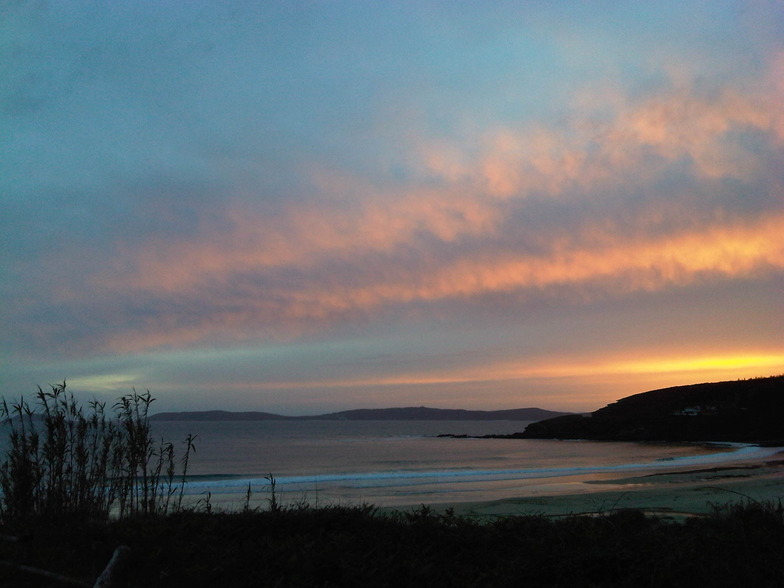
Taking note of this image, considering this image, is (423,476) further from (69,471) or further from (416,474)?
(69,471)

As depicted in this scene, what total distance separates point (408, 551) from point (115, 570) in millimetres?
3087

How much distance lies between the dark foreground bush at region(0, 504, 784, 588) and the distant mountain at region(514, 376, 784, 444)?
45.2 meters

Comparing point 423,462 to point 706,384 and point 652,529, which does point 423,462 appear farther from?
point 706,384

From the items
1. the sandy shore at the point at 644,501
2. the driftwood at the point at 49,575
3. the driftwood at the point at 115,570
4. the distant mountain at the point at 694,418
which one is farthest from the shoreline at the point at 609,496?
the distant mountain at the point at 694,418

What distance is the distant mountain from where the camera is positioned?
173 feet

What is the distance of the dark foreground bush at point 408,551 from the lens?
6.02 meters

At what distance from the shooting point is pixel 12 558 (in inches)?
258

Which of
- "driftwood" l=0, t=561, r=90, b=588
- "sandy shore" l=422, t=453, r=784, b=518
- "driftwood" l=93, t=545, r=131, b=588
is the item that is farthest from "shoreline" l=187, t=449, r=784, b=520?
"driftwood" l=0, t=561, r=90, b=588

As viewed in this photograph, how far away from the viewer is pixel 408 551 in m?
6.86

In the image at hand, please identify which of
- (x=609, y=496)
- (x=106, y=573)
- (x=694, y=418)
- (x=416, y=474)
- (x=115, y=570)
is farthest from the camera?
(x=694, y=418)

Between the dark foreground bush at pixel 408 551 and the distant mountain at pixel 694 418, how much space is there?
45232 millimetres

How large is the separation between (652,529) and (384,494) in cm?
1430

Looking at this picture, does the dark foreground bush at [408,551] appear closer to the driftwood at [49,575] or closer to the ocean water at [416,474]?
the driftwood at [49,575]

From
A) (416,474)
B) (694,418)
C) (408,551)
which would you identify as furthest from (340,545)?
(694,418)
